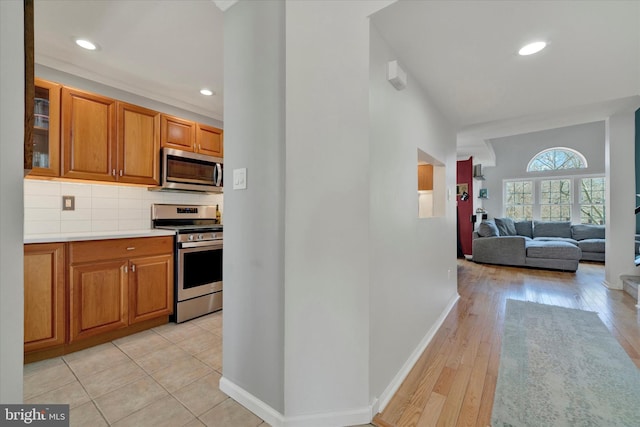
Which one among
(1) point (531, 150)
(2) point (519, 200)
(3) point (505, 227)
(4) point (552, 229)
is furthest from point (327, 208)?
(1) point (531, 150)

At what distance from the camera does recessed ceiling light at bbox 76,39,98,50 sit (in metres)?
2.02

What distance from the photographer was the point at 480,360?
2012 millimetres

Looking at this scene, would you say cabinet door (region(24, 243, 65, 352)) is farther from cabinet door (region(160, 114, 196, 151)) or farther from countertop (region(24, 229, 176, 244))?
cabinet door (region(160, 114, 196, 151))

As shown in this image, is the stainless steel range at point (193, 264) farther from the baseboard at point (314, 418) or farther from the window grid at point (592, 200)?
the window grid at point (592, 200)

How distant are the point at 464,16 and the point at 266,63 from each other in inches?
45.8

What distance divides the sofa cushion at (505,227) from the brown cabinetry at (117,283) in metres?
6.74

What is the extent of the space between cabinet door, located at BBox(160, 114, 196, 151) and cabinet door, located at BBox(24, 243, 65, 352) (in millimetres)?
1417

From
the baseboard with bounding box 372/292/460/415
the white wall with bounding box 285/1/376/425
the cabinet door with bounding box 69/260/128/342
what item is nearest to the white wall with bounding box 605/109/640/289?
the baseboard with bounding box 372/292/460/415

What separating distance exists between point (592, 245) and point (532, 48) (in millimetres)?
6102

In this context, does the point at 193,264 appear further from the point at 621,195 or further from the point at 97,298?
the point at 621,195

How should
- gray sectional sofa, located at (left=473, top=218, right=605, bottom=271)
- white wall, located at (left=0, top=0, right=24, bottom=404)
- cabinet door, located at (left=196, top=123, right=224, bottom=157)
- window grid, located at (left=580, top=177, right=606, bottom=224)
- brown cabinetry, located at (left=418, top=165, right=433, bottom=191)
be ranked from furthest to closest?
1. window grid, located at (left=580, top=177, right=606, bottom=224)
2. gray sectional sofa, located at (left=473, top=218, right=605, bottom=271)
3. cabinet door, located at (left=196, top=123, right=224, bottom=157)
4. brown cabinetry, located at (left=418, top=165, right=433, bottom=191)
5. white wall, located at (left=0, top=0, right=24, bottom=404)

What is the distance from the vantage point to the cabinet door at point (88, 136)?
225 centimetres

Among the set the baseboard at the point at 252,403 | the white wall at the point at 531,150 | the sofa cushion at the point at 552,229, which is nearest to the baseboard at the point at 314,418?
the baseboard at the point at 252,403

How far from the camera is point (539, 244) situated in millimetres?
5223
